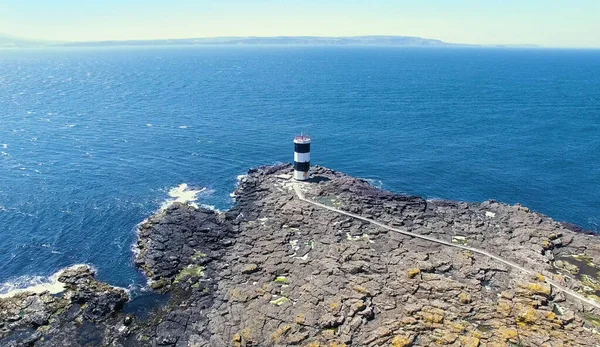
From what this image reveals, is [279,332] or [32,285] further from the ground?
[279,332]

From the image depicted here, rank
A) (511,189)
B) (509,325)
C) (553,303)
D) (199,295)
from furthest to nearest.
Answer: (511,189) < (199,295) < (553,303) < (509,325)

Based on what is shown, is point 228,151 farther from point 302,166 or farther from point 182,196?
point 302,166

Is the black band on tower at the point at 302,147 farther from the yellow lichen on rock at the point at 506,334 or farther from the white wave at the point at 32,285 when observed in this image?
the yellow lichen on rock at the point at 506,334

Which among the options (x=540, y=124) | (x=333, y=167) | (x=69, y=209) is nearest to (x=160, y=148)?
(x=69, y=209)

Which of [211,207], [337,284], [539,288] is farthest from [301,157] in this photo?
[539,288]

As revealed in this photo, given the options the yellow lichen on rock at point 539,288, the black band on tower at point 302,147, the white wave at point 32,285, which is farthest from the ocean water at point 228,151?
the yellow lichen on rock at point 539,288

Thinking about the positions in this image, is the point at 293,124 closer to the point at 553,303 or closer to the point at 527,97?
the point at 553,303
